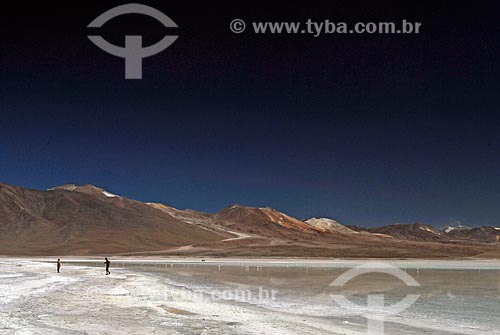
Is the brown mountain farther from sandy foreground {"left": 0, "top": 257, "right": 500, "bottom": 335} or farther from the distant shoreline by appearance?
sandy foreground {"left": 0, "top": 257, "right": 500, "bottom": 335}

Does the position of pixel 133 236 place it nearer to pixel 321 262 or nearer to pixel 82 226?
pixel 82 226

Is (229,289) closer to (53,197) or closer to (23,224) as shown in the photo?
(23,224)

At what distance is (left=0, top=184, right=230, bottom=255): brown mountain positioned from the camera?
12169 cm

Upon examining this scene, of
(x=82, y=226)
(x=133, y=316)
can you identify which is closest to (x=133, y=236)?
(x=82, y=226)

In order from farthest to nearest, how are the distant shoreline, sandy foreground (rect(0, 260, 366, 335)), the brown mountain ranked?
the brown mountain
the distant shoreline
sandy foreground (rect(0, 260, 366, 335))

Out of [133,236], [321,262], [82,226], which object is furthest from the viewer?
[82,226]

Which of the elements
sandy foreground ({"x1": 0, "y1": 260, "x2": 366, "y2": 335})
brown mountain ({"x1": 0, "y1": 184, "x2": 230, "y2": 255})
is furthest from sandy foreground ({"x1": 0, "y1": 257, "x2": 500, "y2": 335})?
brown mountain ({"x1": 0, "y1": 184, "x2": 230, "y2": 255})

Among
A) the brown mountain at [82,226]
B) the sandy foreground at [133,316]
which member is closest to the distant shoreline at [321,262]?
the sandy foreground at [133,316]

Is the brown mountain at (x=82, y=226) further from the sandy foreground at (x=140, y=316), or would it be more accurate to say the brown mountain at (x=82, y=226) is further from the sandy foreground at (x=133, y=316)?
the sandy foreground at (x=140, y=316)

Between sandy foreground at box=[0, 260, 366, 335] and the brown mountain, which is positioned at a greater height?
the brown mountain

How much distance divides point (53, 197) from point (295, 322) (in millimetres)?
158888

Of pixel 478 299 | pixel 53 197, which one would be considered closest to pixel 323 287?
pixel 478 299

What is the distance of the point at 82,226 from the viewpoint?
142m

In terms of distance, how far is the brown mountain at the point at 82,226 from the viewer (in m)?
122
